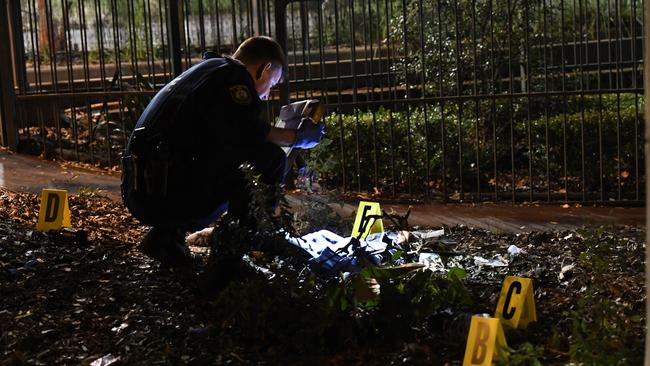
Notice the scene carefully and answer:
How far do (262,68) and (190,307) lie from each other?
1304 mm

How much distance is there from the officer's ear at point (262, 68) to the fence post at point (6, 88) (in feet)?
19.6

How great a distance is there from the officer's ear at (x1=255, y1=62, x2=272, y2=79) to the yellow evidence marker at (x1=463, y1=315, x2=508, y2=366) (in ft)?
6.85

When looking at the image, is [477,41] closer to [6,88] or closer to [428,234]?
[428,234]

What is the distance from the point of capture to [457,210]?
27.8ft

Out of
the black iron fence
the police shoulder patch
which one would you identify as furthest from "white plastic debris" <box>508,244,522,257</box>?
the black iron fence

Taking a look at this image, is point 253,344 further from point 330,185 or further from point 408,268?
point 330,185

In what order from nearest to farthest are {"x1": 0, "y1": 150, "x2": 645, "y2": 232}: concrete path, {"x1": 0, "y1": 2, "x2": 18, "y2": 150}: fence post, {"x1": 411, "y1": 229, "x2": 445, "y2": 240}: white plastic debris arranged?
{"x1": 411, "y1": 229, "x2": 445, "y2": 240}: white plastic debris < {"x1": 0, "y1": 150, "x2": 645, "y2": 232}: concrete path < {"x1": 0, "y1": 2, "x2": 18, "y2": 150}: fence post

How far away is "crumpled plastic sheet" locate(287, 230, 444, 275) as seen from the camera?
498 cm

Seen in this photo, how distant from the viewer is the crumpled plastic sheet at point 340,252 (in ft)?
16.3

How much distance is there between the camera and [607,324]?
394cm

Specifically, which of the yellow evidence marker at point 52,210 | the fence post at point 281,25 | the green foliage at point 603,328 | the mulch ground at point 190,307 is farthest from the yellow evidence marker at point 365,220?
the fence post at point 281,25

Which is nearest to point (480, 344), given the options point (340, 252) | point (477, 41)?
point (340, 252)

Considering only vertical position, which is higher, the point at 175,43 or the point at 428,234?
the point at 175,43

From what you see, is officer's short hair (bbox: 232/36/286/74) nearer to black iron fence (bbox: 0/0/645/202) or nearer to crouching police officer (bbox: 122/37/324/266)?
crouching police officer (bbox: 122/37/324/266)
